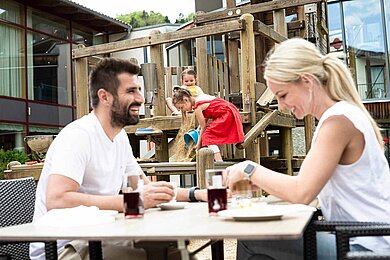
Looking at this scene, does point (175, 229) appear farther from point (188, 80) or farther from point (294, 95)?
point (188, 80)

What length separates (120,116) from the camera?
9.68ft

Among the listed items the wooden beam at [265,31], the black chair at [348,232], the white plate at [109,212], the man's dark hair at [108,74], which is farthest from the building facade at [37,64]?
the black chair at [348,232]

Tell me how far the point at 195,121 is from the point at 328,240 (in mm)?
4450

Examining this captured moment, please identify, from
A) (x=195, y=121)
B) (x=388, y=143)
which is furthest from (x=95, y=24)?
(x=195, y=121)

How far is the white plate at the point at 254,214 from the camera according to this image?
188 cm

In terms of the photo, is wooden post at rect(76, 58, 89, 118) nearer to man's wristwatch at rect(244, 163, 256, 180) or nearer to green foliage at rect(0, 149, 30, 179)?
man's wristwatch at rect(244, 163, 256, 180)

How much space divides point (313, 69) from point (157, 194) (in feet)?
2.82

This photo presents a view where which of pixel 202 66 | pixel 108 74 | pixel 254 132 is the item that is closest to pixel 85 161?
pixel 108 74

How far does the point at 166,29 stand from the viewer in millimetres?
18812

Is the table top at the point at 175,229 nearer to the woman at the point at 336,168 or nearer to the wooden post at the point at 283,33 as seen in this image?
the woman at the point at 336,168

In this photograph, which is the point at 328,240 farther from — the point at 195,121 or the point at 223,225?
the point at 195,121

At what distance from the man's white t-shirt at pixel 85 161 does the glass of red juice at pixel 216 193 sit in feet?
2.14

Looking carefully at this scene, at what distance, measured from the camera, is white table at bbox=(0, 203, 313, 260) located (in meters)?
1.61

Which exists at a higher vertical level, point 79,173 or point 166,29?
point 166,29
